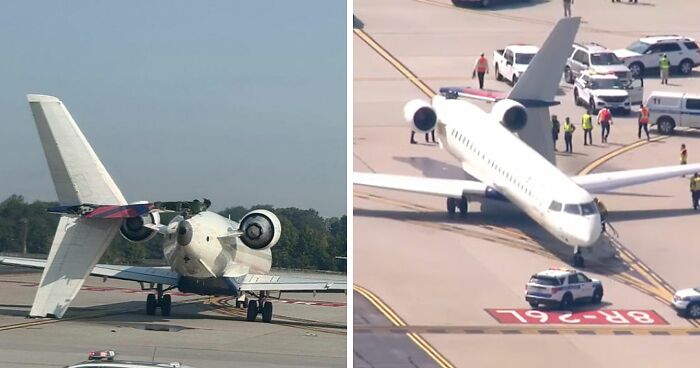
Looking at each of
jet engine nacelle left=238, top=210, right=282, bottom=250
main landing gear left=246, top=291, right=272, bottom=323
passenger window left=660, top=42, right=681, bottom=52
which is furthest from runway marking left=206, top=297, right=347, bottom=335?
passenger window left=660, top=42, right=681, bottom=52

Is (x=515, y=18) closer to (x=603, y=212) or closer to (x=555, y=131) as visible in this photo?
(x=555, y=131)

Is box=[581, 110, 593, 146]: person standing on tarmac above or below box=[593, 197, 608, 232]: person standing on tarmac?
above

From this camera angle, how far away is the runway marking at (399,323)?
163 ft

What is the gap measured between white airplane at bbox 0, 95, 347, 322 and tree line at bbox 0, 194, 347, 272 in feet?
102

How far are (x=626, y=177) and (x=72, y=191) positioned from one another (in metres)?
23.9

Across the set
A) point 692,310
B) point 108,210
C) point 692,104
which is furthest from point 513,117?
point 108,210

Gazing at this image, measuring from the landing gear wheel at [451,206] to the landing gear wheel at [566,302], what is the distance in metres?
8.68

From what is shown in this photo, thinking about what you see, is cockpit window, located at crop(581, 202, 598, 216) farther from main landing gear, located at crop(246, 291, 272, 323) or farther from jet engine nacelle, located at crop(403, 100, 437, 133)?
main landing gear, located at crop(246, 291, 272, 323)

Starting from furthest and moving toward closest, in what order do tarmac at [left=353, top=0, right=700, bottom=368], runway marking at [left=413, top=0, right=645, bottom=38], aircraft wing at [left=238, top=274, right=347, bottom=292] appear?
runway marking at [left=413, top=0, right=645, bottom=38] → aircraft wing at [left=238, top=274, right=347, bottom=292] → tarmac at [left=353, top=0, right=700, bottom=368]

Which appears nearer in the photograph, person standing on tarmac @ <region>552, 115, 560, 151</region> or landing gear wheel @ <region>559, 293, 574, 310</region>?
landing gear wheel @ <region>559, 293, 574, 310</region>

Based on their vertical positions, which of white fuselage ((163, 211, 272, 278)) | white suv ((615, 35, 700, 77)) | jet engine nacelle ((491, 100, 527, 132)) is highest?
white suv ((615, 35, 700, 77))

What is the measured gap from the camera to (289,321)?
223 feet

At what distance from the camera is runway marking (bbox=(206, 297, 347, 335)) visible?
64.1 meters

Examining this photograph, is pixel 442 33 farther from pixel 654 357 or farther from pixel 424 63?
pixel 654 357
